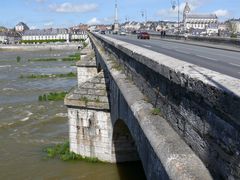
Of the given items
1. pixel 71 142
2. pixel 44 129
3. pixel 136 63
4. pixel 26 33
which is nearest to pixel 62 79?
pixel 44 129

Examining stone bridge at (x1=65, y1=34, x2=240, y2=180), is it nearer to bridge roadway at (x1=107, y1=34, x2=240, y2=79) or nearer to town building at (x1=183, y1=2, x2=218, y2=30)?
bridge roadway at (x1=107, y1=34, x2=240, y2=79)

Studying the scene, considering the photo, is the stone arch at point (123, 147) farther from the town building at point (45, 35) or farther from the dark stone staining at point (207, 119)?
the town building at point (45, 35)

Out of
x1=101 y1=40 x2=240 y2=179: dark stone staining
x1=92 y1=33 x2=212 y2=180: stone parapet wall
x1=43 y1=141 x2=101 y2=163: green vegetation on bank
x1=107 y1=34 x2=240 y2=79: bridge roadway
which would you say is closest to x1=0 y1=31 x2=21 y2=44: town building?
x1=107 y1=34 x2=240 y2=79: bridge roadway

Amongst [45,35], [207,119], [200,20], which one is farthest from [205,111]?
[45,35]

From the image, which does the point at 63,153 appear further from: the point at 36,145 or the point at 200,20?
the point at 200,20

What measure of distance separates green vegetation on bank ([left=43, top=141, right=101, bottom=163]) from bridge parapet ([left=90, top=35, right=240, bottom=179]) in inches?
445

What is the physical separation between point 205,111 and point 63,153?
14.5 meters

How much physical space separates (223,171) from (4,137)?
1922 centimetres

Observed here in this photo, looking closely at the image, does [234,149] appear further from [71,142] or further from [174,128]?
[71,142]

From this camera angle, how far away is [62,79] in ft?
168

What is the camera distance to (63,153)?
59.0 ft

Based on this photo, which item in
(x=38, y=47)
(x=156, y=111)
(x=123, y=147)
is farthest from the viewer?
(x=38, y=47)

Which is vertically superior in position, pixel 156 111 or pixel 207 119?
pixel 207 119

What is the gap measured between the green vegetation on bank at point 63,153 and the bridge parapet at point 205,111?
11.3 metres
